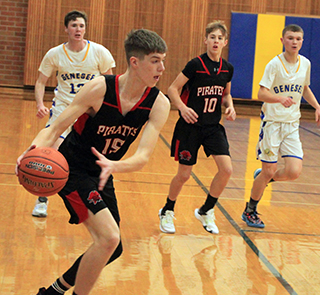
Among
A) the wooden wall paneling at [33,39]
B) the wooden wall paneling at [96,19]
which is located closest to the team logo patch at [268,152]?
the wooden wall paneling at [96,19]

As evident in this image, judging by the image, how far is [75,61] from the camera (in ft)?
16.0

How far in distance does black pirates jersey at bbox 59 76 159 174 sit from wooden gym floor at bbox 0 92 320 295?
0.89m

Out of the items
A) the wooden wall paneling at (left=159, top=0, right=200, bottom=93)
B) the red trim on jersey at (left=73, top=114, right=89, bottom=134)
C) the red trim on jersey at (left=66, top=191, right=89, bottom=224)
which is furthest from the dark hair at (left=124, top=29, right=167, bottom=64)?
the wooden wall paneling at (left=159, top=0, right=200, bottom=93)

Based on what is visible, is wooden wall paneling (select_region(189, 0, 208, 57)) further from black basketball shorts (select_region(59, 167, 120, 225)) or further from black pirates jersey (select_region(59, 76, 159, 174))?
black basketball shorts (select_region(59, 167, 120, 225))

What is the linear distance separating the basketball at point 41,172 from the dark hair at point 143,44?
0.68 metres

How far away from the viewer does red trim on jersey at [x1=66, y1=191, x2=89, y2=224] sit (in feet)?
8.96

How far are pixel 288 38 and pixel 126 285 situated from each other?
2678 millimetres

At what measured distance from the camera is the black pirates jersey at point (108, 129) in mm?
2752

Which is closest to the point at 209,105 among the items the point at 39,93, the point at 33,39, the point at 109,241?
the point at 39,93

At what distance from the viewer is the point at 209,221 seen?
454 cm

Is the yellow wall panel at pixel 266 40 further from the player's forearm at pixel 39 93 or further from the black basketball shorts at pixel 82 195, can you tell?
the black basketball shorts at pixel 82 195

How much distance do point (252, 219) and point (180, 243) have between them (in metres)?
0.91

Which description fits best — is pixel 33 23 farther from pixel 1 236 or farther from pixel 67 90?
pixel 1 236

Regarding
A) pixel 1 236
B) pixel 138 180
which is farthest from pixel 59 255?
pixel 138 180
